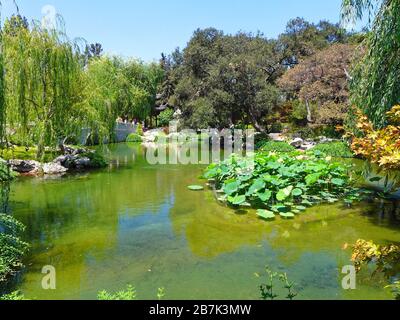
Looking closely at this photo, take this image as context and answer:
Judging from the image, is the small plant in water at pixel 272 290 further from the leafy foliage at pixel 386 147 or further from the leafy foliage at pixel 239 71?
the leafy foliage at pixel 239 71

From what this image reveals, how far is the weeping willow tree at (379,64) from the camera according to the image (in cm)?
644

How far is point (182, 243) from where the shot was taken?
242 inches

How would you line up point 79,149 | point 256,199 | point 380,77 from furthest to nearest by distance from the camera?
point 79,149 → point 256,199 → point 380,77

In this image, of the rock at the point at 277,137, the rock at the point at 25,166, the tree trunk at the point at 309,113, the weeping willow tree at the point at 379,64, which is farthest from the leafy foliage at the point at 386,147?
the rock at the point at 277,137

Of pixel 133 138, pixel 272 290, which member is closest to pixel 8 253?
pixel 272 290

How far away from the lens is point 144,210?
8148 mm

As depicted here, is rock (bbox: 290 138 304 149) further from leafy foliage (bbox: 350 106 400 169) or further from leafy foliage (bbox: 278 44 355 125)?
leafy foliage (bbox: 350 106 400 169)

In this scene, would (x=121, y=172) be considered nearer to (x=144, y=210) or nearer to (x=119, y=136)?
(x=144, y=210)

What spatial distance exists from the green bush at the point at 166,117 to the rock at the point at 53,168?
1977cm

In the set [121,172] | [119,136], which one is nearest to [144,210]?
[121,172]

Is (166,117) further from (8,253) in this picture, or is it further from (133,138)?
(8,253)

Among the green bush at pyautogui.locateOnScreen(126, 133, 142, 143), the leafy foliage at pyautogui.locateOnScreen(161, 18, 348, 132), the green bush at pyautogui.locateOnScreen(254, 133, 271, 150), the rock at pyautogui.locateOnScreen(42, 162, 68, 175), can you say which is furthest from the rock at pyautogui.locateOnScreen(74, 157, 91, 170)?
the green bush at pyautogui.locateOnScreen(126, 133, 142, 143)

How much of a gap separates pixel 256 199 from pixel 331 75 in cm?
1110

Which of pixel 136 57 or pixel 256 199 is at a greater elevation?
pixel 136 57
